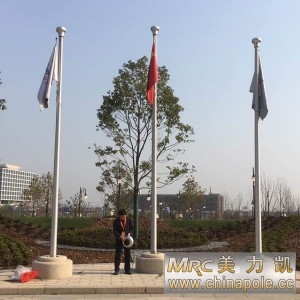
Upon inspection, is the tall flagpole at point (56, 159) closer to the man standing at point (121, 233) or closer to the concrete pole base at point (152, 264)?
the man standing at point (121, 233)

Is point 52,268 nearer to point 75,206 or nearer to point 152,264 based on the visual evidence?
point 152,264

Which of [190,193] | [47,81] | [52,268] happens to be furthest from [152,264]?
[190,193]

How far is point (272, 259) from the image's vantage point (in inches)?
402

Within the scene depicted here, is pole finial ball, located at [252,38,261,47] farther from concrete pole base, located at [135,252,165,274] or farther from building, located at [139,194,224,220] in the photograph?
building, located at [139,194,224,220]

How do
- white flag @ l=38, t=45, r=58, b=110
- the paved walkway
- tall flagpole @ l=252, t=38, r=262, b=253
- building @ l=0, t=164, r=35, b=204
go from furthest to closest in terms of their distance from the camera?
1. building @ l=0, t=164, r=35, b=204
2. tall flagpole @ l=252, t=38, r=262, b=253
3. white flag @ l=38, t=45, r=58, b=110
4. the paved walkway

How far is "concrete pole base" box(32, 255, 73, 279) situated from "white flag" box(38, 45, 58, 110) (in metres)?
3.96

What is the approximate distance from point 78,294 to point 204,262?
277cm

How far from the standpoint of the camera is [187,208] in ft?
177

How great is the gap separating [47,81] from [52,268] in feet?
15.6

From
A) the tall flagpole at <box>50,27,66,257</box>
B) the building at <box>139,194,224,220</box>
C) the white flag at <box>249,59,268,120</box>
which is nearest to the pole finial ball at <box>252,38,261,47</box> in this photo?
the white flag at <box>249,59,268,120</box>

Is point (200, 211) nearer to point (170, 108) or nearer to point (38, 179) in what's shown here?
point (38, 179)

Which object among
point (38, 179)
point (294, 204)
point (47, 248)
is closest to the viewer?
point (47, 248)

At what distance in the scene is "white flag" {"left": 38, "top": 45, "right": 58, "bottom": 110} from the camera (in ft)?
38.1

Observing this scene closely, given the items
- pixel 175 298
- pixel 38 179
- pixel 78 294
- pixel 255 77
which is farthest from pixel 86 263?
pixel 38 179
